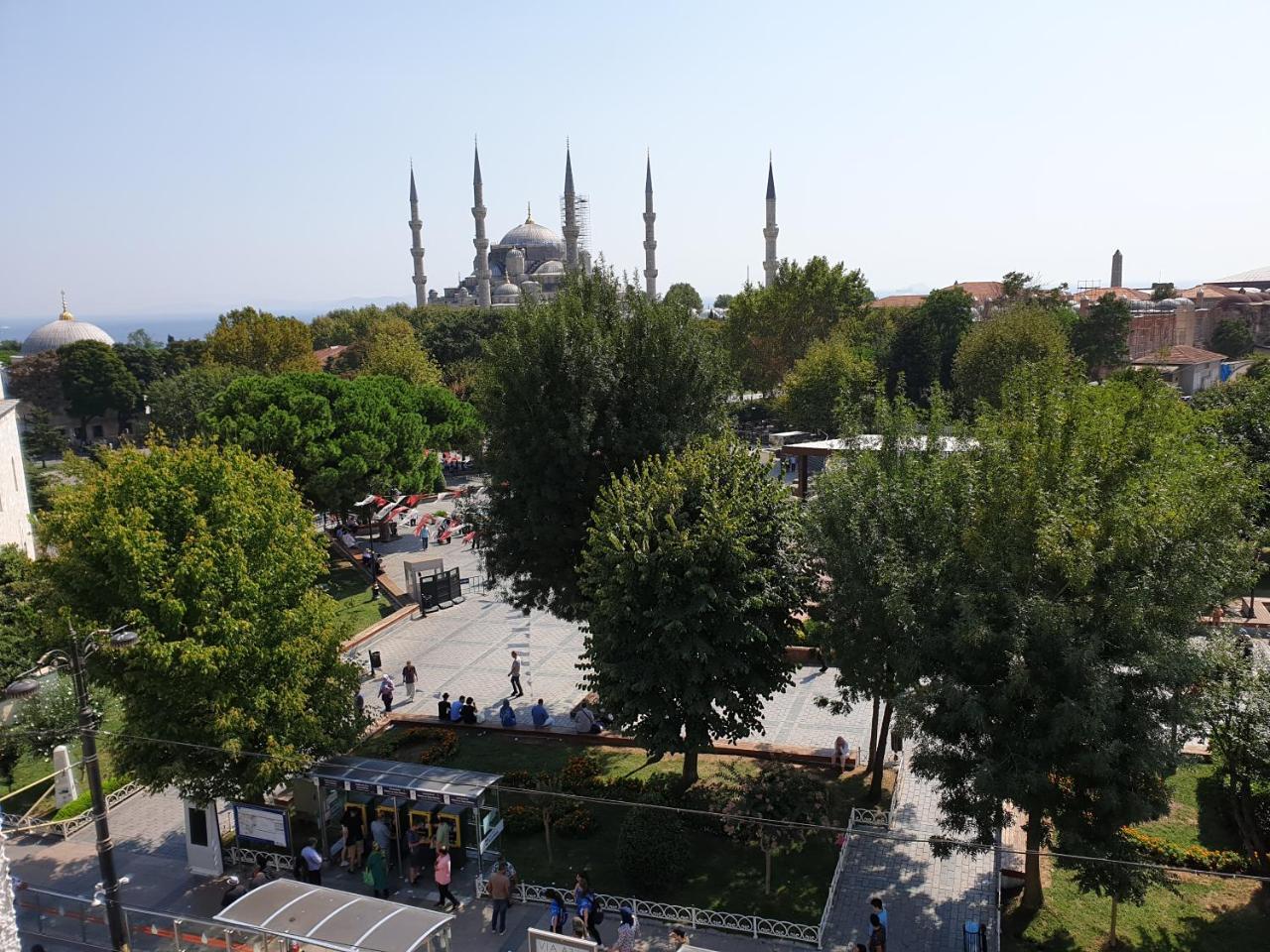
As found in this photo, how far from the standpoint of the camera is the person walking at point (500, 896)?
40.3 ft

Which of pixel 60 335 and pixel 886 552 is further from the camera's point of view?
pixel 60 335

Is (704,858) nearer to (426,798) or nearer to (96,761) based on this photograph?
(426,798)

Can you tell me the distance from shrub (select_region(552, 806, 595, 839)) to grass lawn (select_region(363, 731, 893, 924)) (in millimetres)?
90

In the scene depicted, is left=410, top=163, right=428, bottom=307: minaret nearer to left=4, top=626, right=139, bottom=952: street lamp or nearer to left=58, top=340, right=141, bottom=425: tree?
left=58, top=340, right=141, bottom=425: tree

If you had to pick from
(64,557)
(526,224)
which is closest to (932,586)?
(64,557)

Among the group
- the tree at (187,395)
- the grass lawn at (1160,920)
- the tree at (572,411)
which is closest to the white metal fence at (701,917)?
the grass lawn at (1160,920)

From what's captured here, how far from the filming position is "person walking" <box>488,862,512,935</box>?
12273 millimetres

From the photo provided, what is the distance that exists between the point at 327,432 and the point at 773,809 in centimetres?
2222

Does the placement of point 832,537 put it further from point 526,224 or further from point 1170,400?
point 526,224

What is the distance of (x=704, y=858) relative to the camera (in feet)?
44.9

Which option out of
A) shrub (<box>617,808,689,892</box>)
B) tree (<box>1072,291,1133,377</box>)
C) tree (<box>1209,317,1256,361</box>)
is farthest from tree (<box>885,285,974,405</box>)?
shrub (<box>617,808,689,892</box>)

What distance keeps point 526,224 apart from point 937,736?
13492cm

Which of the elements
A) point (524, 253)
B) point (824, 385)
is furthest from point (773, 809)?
point (524, 253)

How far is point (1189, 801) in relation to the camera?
1470 cm
